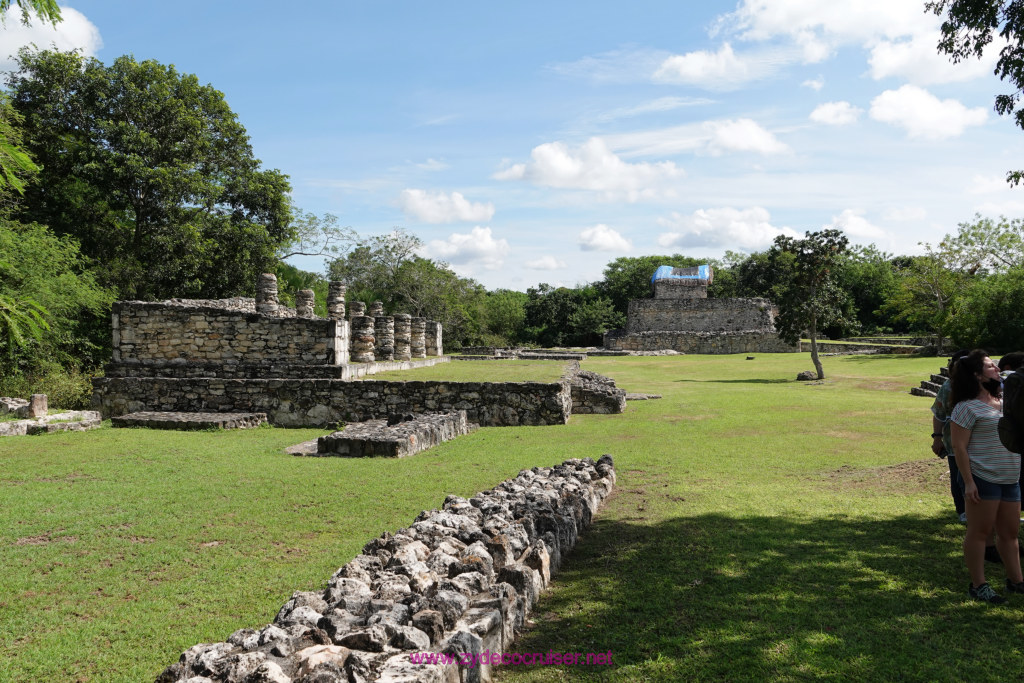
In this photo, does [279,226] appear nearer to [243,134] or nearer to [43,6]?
[243,134]

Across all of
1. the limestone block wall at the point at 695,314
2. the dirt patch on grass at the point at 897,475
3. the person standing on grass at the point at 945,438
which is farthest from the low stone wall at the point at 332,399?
the limestone block wall at the point at 695,314

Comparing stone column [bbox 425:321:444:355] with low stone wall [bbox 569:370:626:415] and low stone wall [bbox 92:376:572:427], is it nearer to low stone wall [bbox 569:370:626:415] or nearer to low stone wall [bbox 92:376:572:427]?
low stone wall [bbox 569:370:626:415]

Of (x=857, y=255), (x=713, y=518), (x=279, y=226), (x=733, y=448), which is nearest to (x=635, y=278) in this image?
(x=857, y=255)

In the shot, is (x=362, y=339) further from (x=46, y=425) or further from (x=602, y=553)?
(x=602, y=553)

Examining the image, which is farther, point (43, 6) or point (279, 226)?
point (279, 226)

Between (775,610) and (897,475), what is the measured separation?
4.50m

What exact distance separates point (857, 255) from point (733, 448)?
61964 mm

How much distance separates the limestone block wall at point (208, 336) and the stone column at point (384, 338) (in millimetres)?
4246

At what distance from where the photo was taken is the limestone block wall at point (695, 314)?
45281 millimetres

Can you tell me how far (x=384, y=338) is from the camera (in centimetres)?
1812

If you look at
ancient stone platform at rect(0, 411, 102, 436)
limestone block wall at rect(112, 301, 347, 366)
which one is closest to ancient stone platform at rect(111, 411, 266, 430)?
ancient stone platform at rect(0, 411, 102, 436)

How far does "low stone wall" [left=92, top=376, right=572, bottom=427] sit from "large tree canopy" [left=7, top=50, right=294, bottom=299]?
10499 mm

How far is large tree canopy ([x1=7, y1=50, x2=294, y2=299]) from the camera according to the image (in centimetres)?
2188

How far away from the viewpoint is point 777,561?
4.45m
